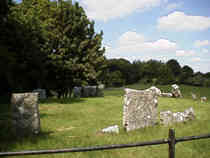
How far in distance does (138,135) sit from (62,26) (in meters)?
21.5

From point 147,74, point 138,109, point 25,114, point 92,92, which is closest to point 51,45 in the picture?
point 92,92

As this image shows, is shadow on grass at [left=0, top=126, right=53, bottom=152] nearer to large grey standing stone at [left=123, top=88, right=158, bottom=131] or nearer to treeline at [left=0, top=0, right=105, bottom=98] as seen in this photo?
large grey standing stone at [left=123, top=88, right=158, bottom=131]

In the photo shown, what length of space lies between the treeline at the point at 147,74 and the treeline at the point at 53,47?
4452 cm

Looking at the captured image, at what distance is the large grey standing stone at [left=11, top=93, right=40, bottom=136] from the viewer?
7.21 m

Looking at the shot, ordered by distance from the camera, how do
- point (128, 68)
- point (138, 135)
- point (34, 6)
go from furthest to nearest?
point (128, 68) → point (34, 6) → point (138, 135)

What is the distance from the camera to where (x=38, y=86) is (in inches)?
924

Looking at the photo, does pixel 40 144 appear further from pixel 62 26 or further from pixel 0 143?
pixel 62 26

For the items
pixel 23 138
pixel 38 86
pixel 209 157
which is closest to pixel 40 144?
pixel 23 138

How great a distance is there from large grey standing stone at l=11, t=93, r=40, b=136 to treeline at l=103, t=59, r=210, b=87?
63.3 meters

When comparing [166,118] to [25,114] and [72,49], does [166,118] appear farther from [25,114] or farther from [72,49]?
[72,49]

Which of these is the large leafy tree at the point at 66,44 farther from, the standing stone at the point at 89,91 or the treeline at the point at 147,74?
the treeline at the point at 147,74

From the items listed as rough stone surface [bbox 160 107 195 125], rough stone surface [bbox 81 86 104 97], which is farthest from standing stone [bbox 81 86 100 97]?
rough stone surface [bbox 160 107 195 125]

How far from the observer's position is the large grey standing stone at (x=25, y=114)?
7.21 metres

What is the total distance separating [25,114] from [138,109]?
4.59 metres
